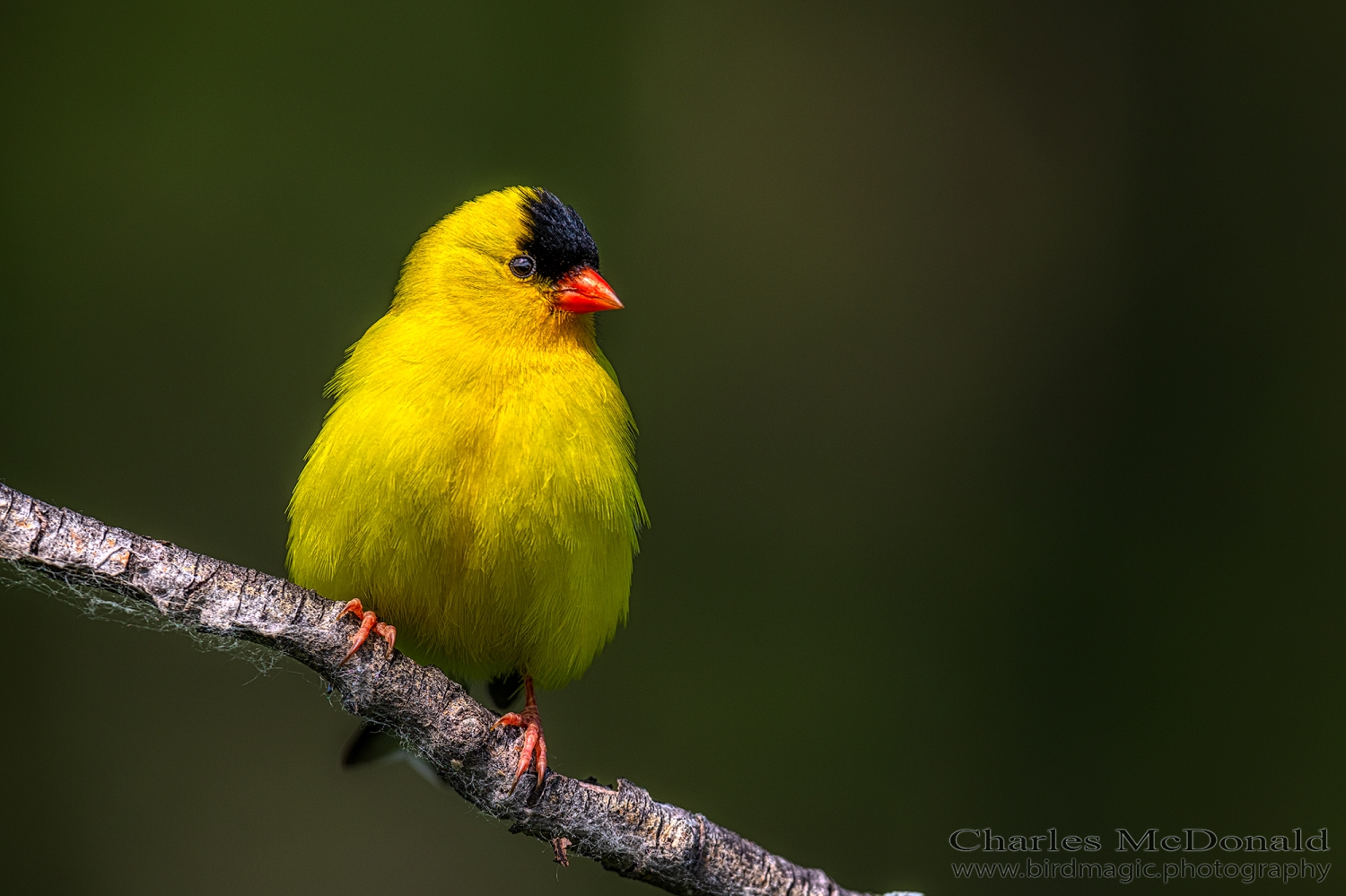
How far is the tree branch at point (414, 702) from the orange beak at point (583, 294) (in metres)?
0.96

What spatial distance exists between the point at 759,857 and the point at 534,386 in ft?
3.87

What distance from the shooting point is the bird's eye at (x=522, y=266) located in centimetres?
276

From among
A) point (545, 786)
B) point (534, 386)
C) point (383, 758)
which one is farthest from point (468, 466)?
point (383, 758)

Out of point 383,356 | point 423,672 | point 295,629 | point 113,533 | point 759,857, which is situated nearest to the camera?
point 113,533

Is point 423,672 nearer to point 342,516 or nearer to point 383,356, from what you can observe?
point 342,516

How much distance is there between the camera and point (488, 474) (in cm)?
238

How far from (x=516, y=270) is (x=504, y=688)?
3.89 ft

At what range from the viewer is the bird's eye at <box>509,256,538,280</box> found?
9.07 ft

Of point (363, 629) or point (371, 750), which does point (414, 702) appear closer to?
point (363, 629)

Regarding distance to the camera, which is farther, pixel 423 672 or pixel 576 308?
pixel 576 308

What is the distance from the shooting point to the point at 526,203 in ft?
9.29

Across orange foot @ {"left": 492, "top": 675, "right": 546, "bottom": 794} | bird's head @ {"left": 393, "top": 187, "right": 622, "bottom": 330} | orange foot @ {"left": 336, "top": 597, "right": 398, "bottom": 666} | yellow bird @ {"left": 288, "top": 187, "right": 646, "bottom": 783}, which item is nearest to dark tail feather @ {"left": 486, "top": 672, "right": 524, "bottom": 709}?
yellow bird @ {"left": 288, "top": 187, "right": 646, "bottom": 783}

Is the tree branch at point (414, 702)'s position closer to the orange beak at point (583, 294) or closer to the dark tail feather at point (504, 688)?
the dark tail feather at point (504, 688)

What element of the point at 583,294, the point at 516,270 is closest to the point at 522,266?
the point at 516,270
